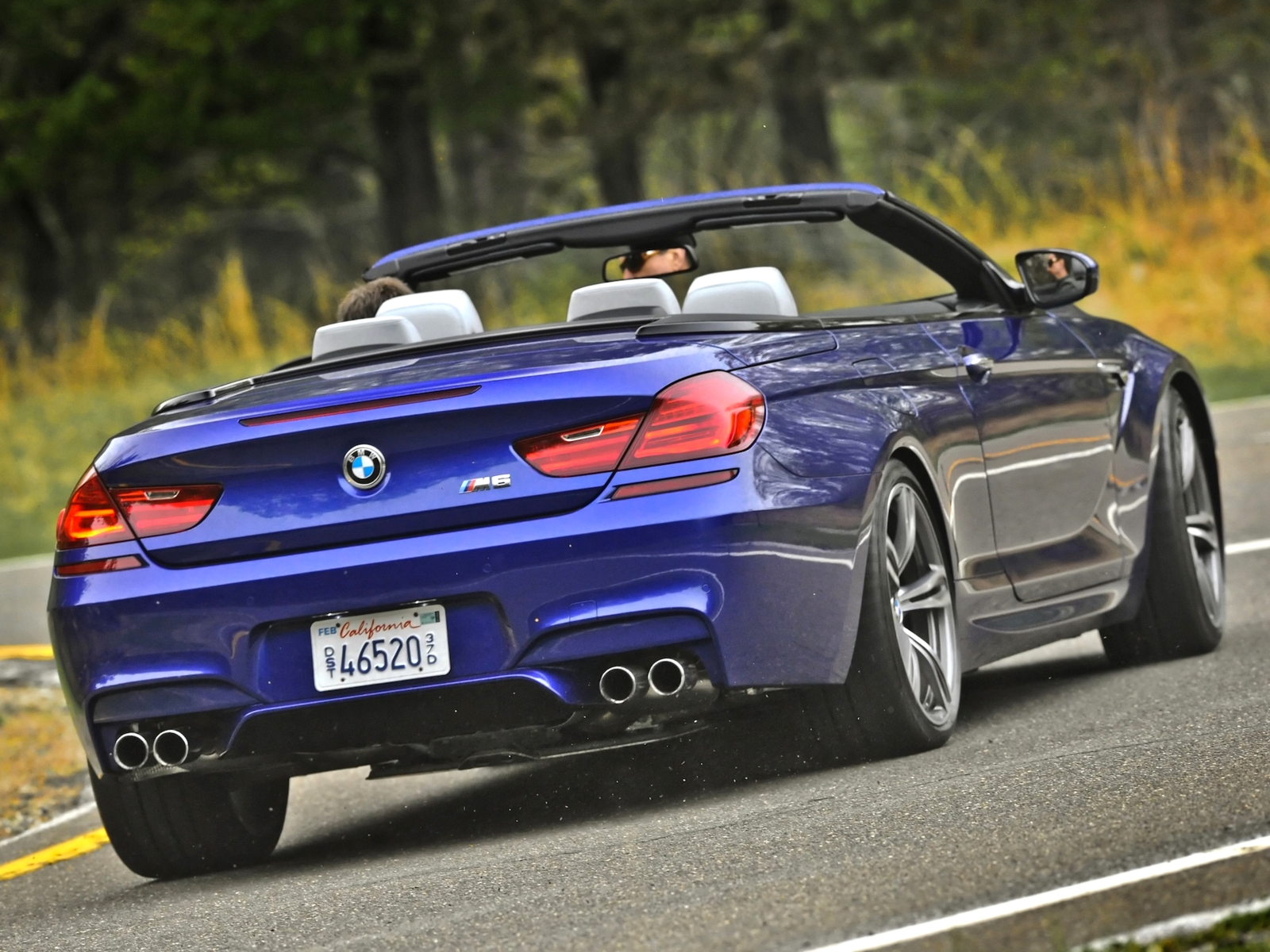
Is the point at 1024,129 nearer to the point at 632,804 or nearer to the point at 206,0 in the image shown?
the point at 206,0

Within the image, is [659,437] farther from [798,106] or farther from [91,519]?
[798,106]

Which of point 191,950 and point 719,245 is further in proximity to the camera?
point 719,245

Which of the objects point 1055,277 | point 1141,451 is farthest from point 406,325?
point 1141,451

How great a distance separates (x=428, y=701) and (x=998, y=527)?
1.88 metres

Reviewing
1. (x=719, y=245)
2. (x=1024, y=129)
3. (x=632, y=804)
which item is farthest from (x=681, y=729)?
(x=1024, y=129)

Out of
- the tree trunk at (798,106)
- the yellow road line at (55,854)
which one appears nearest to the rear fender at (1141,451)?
the yellow road line at (55,854)

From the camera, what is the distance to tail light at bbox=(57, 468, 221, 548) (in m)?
5.48

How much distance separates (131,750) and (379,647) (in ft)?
2.29

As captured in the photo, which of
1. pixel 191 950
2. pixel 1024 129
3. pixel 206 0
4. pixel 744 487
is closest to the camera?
pixel 191 950

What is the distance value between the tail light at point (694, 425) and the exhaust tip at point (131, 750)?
132 centimetres

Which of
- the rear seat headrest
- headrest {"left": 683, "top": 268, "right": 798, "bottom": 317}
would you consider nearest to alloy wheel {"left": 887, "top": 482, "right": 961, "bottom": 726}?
headrest {"left": 683, "top": 268, "right": 798, "bottom": 317}

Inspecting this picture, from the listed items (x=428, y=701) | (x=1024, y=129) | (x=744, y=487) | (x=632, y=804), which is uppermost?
(x=744, y=487)

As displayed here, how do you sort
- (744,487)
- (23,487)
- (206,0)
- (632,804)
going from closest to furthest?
(744,487) → (632,804) → (23,487) → (206,0)

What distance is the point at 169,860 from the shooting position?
19.5 feet
